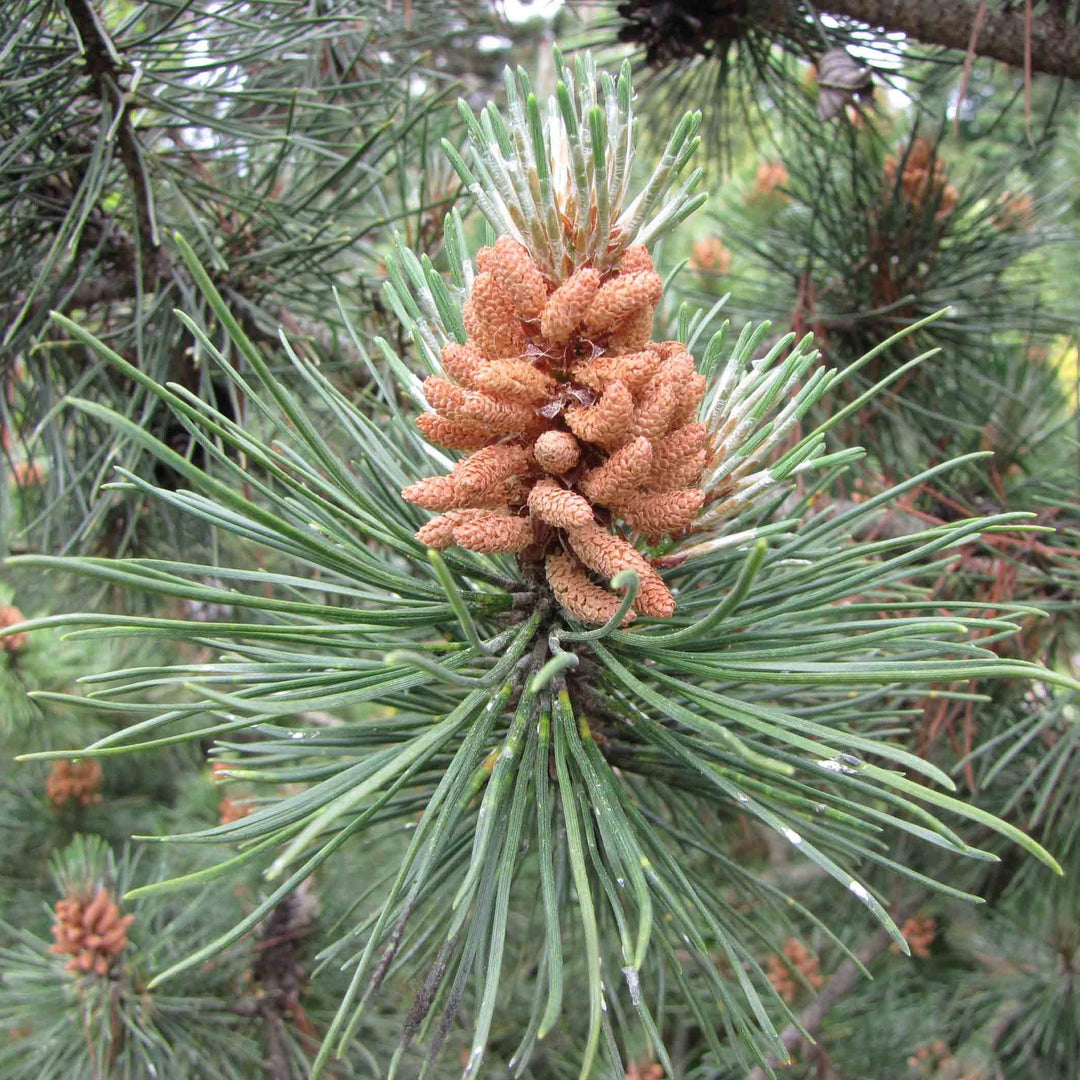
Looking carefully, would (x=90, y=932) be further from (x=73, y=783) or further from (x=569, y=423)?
(x=569, y=423)

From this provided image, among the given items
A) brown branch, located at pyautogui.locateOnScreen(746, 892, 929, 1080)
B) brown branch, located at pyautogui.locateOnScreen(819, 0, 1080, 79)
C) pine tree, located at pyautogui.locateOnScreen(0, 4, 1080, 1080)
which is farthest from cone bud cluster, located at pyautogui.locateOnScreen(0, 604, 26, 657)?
brown branch, located at pyautogui.locateOnScreen(819, 0, 1080, 79)

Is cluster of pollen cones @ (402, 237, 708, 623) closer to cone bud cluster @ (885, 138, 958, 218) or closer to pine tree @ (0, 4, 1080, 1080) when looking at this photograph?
pine tree @ (0, 4, 1080, 1080)

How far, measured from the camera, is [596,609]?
0.52m

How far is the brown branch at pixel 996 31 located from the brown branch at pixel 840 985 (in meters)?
1.06

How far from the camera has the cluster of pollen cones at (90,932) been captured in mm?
998

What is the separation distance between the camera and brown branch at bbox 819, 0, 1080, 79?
2.95 ft

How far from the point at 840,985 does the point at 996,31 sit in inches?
47.0

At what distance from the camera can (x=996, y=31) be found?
900mm

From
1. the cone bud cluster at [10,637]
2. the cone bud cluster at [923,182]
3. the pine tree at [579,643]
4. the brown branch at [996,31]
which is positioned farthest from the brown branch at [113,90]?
the cone bud cluster at [923,182]

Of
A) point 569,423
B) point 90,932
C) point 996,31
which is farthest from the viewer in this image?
point 90,932

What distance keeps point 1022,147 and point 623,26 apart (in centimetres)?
57

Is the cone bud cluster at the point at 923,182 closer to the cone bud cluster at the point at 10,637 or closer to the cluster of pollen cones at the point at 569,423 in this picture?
the cluster of pollen cones at the point at 569,423

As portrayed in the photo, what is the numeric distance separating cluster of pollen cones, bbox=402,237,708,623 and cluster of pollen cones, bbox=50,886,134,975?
792 millimetres

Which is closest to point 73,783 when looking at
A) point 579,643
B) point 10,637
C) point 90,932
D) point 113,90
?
point 10,637
